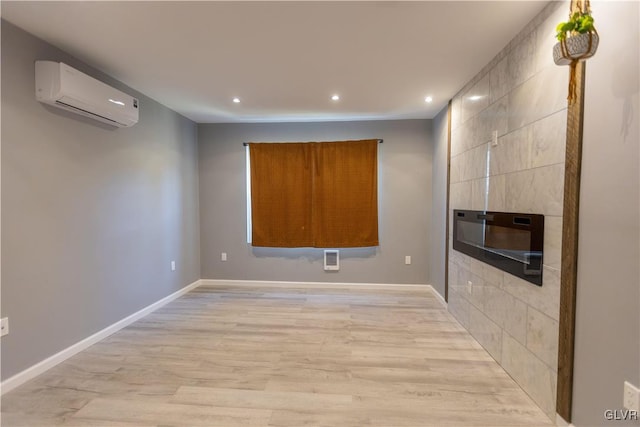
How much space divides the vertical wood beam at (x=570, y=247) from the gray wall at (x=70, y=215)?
3.34 meters

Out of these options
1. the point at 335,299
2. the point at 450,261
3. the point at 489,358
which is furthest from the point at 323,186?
the point at 489,358

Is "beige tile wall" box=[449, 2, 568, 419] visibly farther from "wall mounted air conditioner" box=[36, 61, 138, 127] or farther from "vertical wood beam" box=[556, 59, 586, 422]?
"wall mounted air conditioner" box=[36, 61, 138, 127]

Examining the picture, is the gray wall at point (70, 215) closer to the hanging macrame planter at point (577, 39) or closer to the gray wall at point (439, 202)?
the hanging macrame planter at point (577, 39)

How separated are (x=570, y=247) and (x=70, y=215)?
3402 mm

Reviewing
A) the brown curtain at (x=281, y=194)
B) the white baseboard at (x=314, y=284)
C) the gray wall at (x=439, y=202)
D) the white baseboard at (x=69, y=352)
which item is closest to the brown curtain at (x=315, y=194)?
the brown curtain at (x=281, y=194)

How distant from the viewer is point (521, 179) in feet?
6.23

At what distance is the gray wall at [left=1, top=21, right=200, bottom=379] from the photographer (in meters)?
1.89

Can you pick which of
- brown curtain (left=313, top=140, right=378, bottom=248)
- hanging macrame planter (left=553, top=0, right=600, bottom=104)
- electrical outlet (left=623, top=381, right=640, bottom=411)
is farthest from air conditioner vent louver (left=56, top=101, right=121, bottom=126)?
electrical outlet (left=623, top=381, right=640, bottom=411)

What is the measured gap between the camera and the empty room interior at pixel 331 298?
1376 millimetres

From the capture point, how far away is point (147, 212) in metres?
3.21

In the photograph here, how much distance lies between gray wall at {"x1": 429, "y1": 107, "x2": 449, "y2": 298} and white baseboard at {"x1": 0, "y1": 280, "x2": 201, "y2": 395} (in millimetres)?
3471

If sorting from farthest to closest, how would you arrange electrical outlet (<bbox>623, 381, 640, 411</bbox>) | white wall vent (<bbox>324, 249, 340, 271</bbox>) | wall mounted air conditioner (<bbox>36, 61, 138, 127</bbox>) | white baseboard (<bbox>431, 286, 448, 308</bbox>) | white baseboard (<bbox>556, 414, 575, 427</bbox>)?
white wall vent (<bbox>324, 249, 340, 271</bbox>), white baseboard (<bbox>431, 286, 448, 308</bbox>), wall mounted air conditioner (<bbox>36, 61, 138, 127</bbox>), white baseboard (<bbox>556, 414, 575, 427</bbox>), electrical outlet (<bbox>623, 381, 640, 411</bbox>)

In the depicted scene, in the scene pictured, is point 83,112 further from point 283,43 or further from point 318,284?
point 318,284

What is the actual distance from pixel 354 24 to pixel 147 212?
283 cm
